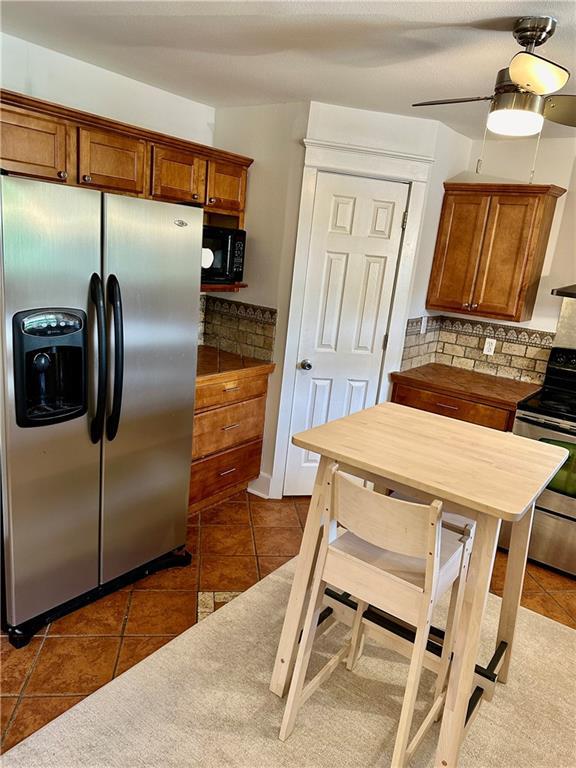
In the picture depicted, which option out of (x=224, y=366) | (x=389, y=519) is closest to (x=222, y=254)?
(x=224, y=366)

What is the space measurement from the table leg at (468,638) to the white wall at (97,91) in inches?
112

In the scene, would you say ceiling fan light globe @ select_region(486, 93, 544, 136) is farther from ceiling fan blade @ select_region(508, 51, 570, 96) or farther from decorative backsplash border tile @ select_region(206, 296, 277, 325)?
decorative backsplash border tile @ select_region(206, 296, 277, 325)

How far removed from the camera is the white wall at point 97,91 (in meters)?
2.58

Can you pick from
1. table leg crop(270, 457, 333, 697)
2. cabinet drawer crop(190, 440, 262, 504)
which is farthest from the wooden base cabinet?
table leg crop(270, 457, 333, 697)

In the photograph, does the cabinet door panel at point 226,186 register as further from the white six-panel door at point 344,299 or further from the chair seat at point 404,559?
the chair seat at point 404,559

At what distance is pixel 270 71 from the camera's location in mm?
2680

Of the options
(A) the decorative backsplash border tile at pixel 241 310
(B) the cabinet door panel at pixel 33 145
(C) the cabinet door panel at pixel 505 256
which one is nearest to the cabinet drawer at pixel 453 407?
(C) the cabinet door panel at pixel 505 256

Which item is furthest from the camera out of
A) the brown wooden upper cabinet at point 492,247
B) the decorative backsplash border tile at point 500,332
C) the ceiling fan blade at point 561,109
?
the decorative backsplash border tile at point 500,332

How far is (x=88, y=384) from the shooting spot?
2223 millimetres

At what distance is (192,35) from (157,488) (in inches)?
81.7

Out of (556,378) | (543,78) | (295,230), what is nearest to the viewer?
(543,78)

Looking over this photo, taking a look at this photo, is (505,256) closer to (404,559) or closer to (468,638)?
(404,559)

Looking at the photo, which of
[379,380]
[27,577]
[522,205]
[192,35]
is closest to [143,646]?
[27,577]

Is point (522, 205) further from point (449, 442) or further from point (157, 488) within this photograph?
point (157, 488)
